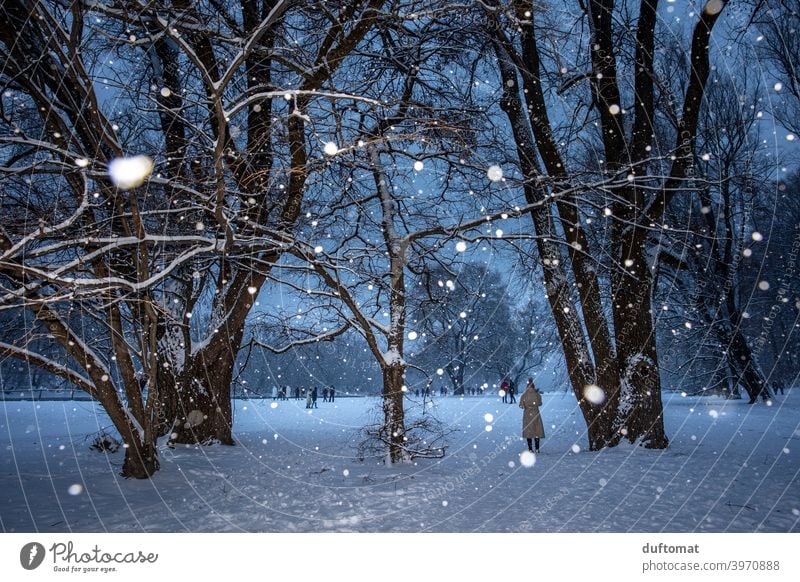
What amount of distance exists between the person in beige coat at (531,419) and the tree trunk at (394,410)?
2714 millimetres

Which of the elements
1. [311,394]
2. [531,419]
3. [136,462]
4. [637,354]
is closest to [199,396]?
[136,462]

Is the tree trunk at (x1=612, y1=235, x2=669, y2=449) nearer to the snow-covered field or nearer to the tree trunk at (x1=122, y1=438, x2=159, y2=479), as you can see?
the snow-covered field

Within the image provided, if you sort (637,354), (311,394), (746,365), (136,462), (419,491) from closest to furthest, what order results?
(419,491) < (136,462) < (637,354) < (746,365) < (311,394)

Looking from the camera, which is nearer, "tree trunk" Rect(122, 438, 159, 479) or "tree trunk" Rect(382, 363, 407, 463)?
"tree trunk" Rect(122, 438, 159, 479)

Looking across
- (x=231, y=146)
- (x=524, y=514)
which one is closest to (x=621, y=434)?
(x=524, y=514)

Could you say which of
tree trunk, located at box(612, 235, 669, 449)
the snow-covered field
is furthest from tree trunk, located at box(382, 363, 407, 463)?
tree trunk, located at box(612, 235, 669, 449)

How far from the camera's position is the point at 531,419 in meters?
8.34

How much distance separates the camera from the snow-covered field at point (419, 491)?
12.7 feet

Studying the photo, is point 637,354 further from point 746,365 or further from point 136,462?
point 746,365

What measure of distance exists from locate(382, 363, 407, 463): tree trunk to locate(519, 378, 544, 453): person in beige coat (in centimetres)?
271

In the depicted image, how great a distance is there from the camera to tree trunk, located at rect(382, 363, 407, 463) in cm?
671

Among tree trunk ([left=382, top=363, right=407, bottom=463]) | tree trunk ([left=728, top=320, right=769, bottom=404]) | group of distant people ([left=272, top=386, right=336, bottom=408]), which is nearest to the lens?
tree trunk ([left=382, top=363, right=407, bottom=463])

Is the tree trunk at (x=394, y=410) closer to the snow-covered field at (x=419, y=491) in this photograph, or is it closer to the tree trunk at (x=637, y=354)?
the snow-covered field at (x=419, y=491)

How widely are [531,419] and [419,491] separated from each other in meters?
4.00
